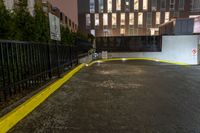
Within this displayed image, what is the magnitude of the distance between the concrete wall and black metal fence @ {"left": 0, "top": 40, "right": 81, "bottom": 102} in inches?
478

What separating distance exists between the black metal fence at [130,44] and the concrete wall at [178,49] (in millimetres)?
476

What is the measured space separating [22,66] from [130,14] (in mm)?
31018

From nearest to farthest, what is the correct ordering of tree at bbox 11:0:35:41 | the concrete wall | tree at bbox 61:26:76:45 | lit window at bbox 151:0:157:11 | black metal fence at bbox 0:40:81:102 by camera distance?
black metal fence at bbox 0:40:81:102
tree at bbox 11:0:35:41
tree at bbox 61:26:76:45
the concrete wall
lit window at bbox 151:0:157:11

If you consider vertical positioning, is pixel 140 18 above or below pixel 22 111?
above

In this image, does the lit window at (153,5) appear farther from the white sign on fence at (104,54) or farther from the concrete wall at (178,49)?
the white sign on fence at (104,54)

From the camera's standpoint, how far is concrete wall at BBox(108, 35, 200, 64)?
42.9ft

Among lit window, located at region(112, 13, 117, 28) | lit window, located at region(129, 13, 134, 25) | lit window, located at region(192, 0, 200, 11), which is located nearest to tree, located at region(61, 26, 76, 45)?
lit window, located at region(112, 13, 117, 28)

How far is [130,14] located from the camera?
101 feet

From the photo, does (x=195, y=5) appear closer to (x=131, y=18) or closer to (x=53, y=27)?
(x=131, y=18)

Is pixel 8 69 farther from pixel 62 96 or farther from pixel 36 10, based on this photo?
pixel 36 10

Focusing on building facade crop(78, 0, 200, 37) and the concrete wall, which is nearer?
the concrete wall

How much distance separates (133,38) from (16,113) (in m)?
14.0

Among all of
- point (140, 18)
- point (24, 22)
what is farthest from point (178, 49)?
point (140, 18)

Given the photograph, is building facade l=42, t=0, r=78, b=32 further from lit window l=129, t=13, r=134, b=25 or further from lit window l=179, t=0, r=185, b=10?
lit window l=179, t=0, r=185, b=10
